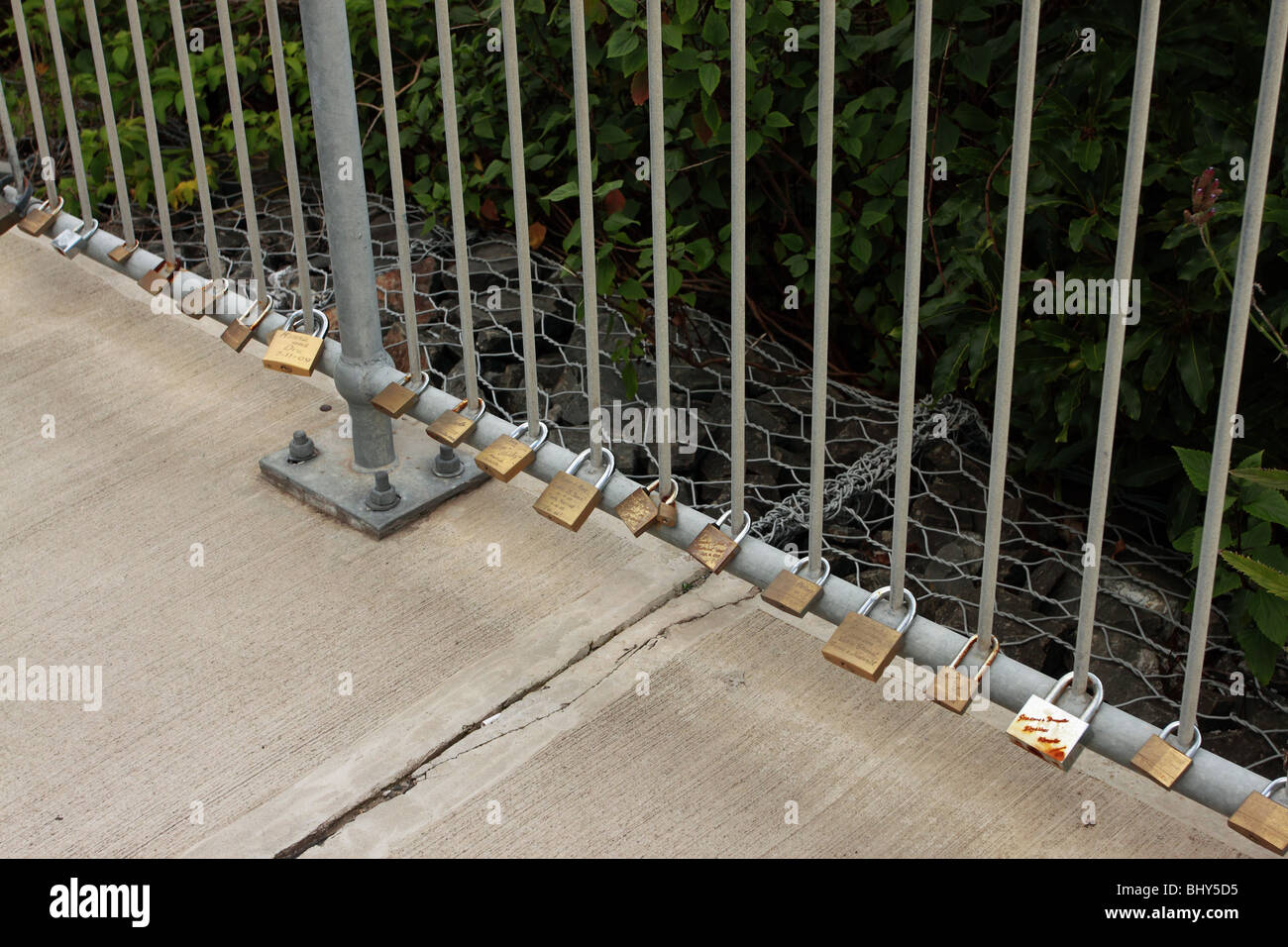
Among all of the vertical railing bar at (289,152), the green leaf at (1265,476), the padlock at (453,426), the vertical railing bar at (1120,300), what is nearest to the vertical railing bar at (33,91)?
the vertical railing bar at (289,152)

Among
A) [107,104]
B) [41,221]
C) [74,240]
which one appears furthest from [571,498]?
[41,221]

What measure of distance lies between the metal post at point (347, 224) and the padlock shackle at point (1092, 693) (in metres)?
1.32

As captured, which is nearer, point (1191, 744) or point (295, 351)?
point (1191, 744)

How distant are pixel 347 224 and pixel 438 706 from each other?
843mm

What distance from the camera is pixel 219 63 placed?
3955 millimetres

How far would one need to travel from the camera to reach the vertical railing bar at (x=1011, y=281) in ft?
5.48

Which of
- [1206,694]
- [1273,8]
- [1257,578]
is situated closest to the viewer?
[1273,8]

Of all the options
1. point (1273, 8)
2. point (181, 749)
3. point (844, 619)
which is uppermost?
point (1273, 8)

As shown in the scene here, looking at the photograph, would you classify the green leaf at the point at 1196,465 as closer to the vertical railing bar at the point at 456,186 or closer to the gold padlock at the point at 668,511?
the gold padlock at the point at 668,511

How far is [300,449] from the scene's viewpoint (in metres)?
2.84

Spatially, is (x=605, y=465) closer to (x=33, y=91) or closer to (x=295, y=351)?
(x=295, y=351)
